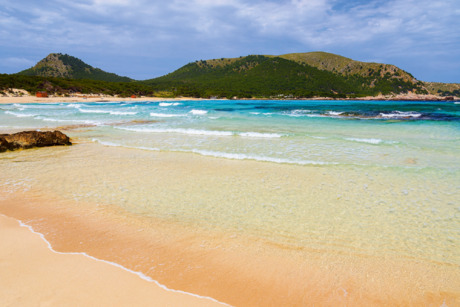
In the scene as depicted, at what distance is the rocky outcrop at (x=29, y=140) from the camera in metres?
10.8

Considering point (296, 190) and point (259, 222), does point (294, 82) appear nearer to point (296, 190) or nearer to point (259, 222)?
point (296, 190)

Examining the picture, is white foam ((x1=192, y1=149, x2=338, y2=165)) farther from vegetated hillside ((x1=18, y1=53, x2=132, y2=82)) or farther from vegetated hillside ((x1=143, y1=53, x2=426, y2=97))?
vegetated hillside ((x1=18, y1=53, x2=132, y2=82))

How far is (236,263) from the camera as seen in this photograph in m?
3.38

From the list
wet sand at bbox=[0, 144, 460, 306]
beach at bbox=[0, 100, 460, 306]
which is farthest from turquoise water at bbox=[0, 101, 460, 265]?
wet sand at bbox=[0, 144, 460, 306]

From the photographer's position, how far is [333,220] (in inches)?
181

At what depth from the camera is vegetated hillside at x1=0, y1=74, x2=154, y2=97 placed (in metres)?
76.1

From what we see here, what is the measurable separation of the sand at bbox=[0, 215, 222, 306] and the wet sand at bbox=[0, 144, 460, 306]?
0.17m

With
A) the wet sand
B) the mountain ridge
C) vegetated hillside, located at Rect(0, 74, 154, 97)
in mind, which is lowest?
the wet sand

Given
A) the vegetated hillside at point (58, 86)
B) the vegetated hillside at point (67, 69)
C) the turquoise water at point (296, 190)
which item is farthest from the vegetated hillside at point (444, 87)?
the turquoise water at point (296, 190)

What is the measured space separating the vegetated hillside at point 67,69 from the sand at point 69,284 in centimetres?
17616

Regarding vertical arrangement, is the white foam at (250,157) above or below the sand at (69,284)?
above

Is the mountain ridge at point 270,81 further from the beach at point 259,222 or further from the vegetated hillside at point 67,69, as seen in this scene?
the beach at point 259,222

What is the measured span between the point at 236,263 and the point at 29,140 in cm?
1186

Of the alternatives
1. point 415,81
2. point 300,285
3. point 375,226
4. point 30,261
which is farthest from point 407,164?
point 415,81
